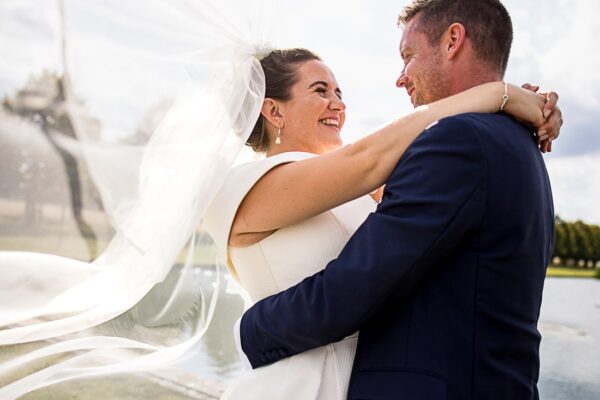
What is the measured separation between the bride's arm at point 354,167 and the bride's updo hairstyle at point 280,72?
0.58 m

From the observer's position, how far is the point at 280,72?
2.25 m

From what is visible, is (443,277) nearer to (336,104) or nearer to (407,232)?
(407,232)

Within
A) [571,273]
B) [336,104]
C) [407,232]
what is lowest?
[571,273]

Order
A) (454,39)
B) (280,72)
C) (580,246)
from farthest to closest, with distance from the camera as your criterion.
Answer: (580,246), (280,72), (454,39)

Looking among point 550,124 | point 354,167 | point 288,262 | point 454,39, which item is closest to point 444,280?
point 354,167

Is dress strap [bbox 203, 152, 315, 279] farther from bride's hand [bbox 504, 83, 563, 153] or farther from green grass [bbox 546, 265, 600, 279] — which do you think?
green grass [bbox 546, 265, 600, 279]

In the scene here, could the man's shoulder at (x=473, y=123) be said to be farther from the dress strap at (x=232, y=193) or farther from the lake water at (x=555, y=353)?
the lake water at (x=555, y=353)

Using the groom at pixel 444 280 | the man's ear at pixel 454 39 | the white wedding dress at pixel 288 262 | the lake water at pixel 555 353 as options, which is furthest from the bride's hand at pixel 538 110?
the lake water at pixel 555 353

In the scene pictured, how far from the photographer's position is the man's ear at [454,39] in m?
1.83

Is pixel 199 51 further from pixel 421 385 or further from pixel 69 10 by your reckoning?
pixel 421 385

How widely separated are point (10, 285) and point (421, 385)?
4.48 ft

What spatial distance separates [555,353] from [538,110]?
9.44 m

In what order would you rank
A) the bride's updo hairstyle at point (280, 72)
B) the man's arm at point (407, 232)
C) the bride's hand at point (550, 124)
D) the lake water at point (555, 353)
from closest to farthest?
the man's arm at point (407, 232)
the bride's hand at point (550, 124)
the bride's updo hairstyle at point (280, 72)
the lake water at point (555, 353)

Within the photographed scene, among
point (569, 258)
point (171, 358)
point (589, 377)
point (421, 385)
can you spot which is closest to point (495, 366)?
point (421, 385)
